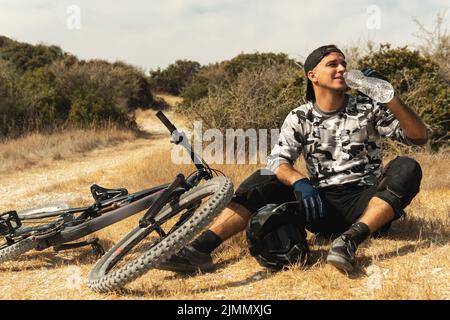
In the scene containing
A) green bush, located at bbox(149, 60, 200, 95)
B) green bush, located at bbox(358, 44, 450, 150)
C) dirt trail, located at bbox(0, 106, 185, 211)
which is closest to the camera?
dirt trail, located at bbox(0, 106, 185, 211)

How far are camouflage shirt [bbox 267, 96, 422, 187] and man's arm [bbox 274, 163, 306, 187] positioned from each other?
0.04 metres

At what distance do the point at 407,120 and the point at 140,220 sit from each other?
1904 mm

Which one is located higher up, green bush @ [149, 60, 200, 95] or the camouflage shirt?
green bush @ [149, 60, 200, 95]

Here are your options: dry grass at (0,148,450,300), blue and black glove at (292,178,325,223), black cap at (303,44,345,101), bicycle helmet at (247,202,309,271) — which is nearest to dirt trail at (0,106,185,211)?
dry grass at (0,148,450,300)

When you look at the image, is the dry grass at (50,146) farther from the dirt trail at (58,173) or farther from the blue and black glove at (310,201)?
Answer: the blue and black glove at (310,201)

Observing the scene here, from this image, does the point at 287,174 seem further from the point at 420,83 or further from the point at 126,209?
the point at 420,83

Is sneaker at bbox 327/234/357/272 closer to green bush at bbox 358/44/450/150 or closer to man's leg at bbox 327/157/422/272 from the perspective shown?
man's leg at bbox 327/157/422/272

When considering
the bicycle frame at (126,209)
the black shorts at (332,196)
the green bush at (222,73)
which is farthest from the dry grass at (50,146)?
the green bush at (222,73)

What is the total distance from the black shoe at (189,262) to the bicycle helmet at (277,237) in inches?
14.3

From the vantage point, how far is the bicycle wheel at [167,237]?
9.18 feet

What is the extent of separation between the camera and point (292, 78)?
9.04 meters

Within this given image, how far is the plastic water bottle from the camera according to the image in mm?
2967

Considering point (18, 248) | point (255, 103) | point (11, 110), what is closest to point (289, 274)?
point (18, 248)
